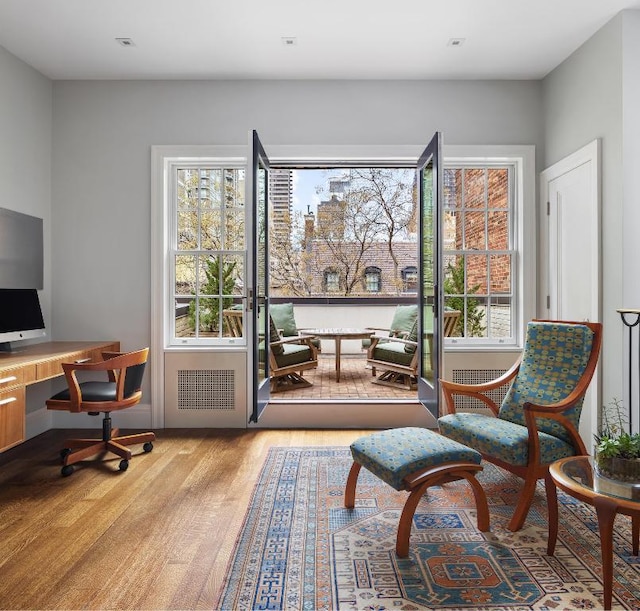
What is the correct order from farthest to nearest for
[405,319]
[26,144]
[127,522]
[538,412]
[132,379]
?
[405,319] → [26,144] → [132,379] → [127,522] → [538,412]

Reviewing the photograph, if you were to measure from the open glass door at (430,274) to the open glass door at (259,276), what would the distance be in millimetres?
1314

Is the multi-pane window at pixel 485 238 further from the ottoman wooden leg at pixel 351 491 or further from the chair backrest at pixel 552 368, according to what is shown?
the ottoman wooden leg at pixel 351 491

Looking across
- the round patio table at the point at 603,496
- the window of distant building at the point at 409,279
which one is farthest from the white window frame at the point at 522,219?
the window of distant building at the point at 409,279

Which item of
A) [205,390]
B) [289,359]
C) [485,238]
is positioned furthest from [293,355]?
[485,238]

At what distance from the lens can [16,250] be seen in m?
3.67

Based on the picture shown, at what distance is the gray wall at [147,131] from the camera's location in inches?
165

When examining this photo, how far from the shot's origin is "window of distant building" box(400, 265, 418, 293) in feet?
31.4

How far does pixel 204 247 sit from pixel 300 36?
1.92m

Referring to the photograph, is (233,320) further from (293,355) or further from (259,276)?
(293,355)

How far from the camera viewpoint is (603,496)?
5.64 ft

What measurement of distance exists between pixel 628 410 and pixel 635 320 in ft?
1.93

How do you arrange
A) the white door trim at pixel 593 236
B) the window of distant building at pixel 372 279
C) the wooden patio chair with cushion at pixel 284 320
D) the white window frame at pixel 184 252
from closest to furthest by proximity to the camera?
the white door trim at pixel 593 236 → the white window frame at pixel 184 252 → the wooden patio chair with cushion at pixel 284 320 → the window of distant building at pixel 372 279

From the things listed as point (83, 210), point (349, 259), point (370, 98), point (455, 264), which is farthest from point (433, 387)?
point (349, 259)

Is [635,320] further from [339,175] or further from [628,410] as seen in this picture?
[339,175]
